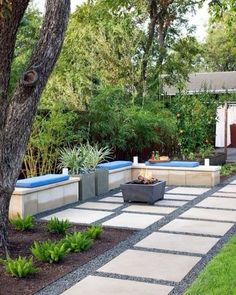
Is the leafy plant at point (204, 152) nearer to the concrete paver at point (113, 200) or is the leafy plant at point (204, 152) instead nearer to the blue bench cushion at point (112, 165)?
the blue bench cushion at point (112, 165)

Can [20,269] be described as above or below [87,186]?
below

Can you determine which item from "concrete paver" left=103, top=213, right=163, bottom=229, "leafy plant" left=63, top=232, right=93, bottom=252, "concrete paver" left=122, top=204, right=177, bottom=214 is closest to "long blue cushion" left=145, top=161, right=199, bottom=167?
"concrete paver" left=122, top=204, right=177, bottom=214

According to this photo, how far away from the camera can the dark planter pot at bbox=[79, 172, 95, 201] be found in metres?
8.73

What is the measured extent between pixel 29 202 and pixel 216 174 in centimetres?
472

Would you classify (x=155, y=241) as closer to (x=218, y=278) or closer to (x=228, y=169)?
(x=218, y=278)

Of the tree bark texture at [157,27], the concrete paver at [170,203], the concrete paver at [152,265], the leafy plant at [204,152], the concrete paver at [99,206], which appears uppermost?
the tree bark texture at [157,27]

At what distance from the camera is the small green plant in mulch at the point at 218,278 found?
3.81 metres

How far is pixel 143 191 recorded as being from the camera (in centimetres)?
809

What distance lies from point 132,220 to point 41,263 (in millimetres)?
2406

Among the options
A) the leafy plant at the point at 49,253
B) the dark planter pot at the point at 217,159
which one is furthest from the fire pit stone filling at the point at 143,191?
the dark planter pot at the point at 217,159

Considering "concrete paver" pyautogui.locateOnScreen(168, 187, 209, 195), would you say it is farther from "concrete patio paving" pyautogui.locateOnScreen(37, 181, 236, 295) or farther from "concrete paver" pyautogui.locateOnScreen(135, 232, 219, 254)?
"concrete paver" pyautogui.locateOnScreen(135, 232, 219, 254)

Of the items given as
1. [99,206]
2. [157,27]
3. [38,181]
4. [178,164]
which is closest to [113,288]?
[38,181]

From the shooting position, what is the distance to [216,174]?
1038cm

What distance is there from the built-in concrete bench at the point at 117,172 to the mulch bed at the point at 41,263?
3356mm
